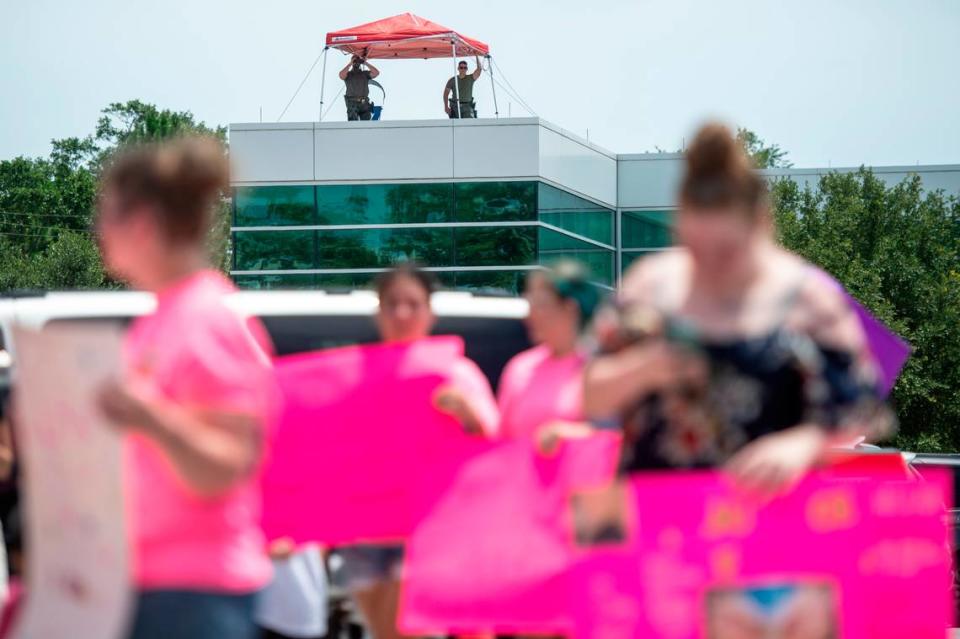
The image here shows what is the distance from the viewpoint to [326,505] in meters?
5.62

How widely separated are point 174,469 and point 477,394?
6.73 feet

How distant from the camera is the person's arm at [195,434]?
3334 millimetres

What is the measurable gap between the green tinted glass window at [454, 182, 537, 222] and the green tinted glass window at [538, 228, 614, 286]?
694 millimetres

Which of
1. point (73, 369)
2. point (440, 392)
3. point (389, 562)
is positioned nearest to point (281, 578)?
point (389, 562)

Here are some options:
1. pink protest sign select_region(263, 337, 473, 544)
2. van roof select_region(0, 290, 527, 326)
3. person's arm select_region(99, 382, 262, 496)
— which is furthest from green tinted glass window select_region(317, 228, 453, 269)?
person's arm select_region(99, 382, 262, 496)

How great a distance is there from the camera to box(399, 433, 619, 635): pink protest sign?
462 centimetres

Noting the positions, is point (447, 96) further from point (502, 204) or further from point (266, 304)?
point (266, 304)

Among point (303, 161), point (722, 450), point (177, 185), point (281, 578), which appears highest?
point (303, 161)

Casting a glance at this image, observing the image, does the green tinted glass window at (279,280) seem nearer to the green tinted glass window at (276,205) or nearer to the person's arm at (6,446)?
the green tinted glass window at (276,205)

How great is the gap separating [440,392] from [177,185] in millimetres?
1898

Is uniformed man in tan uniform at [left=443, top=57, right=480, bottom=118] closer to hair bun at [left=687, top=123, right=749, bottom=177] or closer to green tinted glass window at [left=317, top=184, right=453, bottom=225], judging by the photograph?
green tinted glass window at [left=317, top=184, right=453, bottom=225]

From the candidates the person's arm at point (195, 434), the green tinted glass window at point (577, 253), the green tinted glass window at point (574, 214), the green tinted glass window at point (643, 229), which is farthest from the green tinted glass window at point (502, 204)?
the person's arm at point (195, 434)

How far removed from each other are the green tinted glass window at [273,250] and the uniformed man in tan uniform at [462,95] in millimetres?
4835

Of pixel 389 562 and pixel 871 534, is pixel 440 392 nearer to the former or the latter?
pixel 389 562
